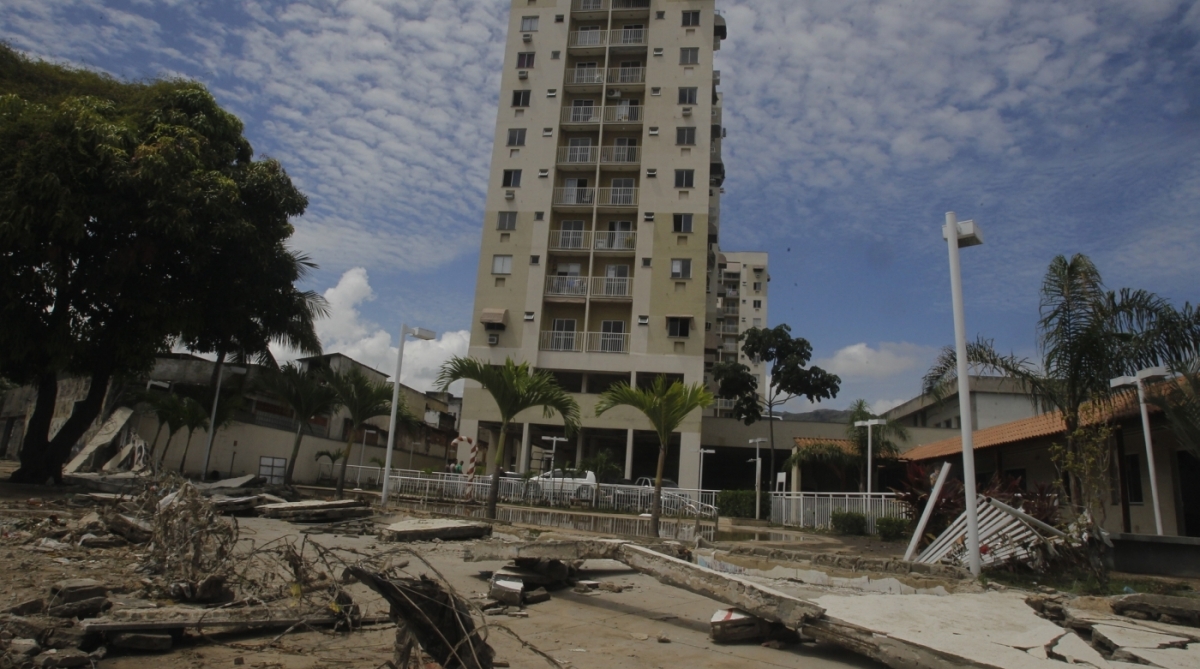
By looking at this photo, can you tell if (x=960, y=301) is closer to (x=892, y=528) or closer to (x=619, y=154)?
(x=892, y=528)

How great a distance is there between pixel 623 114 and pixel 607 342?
12088 mm

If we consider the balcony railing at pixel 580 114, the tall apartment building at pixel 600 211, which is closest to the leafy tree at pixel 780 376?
the tall apartment building at pixel 600 211

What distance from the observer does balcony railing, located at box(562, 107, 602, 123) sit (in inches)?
1468

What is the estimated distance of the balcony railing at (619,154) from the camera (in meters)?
36.8

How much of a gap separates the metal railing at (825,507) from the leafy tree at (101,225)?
17.9m

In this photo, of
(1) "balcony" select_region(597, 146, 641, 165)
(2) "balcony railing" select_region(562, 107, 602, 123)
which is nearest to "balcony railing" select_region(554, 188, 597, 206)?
(1) "balcony" select_region(597, 146, 641, 165)

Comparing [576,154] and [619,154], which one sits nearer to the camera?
[619,154]

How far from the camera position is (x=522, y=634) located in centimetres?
591

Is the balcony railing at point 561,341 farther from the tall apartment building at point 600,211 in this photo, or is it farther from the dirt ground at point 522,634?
the dirt ground at point 522,634

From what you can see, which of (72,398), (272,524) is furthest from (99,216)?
(72,398)

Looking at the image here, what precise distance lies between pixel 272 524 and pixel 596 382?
74.0 ft

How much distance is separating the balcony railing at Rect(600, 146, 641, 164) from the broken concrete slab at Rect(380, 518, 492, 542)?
26.9 m

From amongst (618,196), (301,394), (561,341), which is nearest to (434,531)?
(301,394)

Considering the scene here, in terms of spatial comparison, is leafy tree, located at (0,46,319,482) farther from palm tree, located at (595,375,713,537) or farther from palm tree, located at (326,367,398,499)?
palm tree, located at (595,375,713,537)
